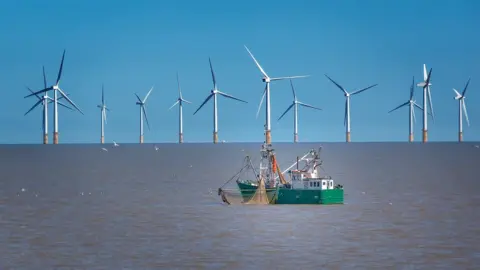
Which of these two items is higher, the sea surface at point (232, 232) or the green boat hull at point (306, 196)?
the green boat hull at point (306, 196)

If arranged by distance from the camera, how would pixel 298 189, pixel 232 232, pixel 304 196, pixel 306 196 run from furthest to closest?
pixel 298 189 → pixel 304 196 → pixel 306 196 → pixel 232 232

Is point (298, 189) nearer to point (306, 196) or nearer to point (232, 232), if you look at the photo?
point (306, 196)

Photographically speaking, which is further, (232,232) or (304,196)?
(304,196)

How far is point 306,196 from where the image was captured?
12150cm

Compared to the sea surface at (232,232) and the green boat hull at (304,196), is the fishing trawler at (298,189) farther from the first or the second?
the sea surface at (232,232)

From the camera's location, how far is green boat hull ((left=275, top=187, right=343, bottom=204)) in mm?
121375

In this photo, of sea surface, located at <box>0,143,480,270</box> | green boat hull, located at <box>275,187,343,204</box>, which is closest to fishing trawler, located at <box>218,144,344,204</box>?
green boat hull, located at <box>275,187,343,204</box>

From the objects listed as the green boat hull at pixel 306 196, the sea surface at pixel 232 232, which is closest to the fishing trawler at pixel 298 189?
the green boat hull at pixel 306 196

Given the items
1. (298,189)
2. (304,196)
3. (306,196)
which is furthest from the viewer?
(298,189)

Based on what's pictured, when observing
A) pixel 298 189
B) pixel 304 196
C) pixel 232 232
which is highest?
pixel 298 189

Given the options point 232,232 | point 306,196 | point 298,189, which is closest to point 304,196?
point 306,196

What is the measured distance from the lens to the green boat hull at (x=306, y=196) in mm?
121375

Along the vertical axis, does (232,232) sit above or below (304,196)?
below

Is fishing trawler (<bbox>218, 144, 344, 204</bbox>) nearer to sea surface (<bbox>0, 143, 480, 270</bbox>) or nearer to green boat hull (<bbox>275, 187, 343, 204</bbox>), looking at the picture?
green boat hull (<bbox>275, 187, 343, 204</bbox>)
